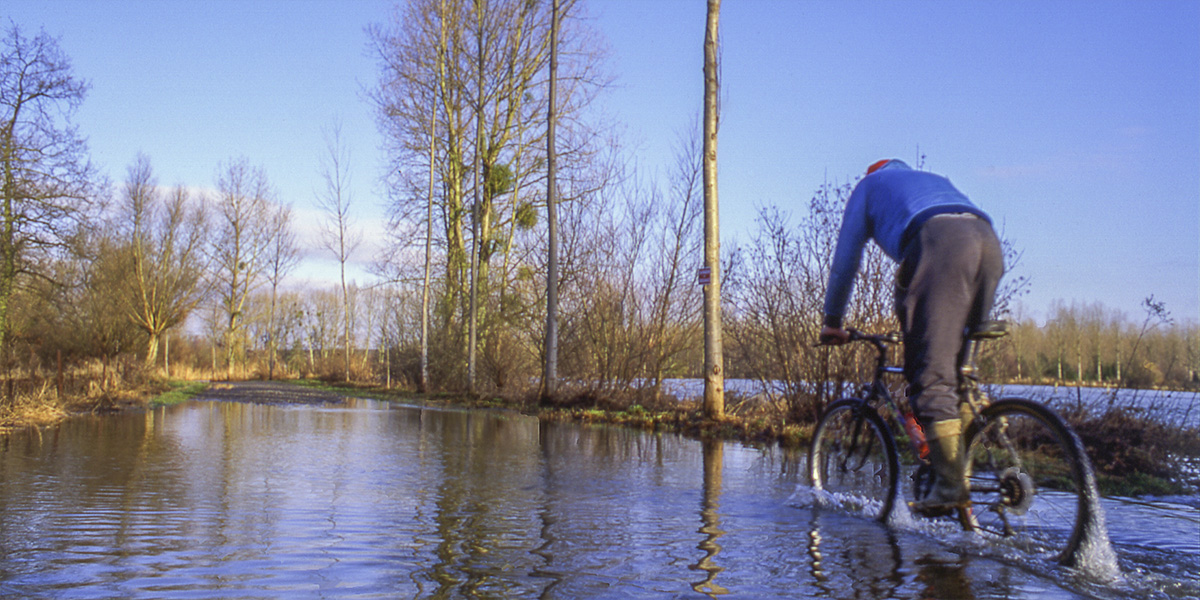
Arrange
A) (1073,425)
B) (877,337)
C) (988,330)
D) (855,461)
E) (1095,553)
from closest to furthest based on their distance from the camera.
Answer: (1095,553), (988,330), (877,337), (855,461), (1073,425)

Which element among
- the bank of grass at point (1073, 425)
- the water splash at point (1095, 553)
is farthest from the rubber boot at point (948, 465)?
the bank of grass at point (1073, 425)

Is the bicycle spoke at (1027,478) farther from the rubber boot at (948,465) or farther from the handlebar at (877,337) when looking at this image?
the handlebar at (877,337)

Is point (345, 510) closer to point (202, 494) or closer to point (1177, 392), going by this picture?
point (202, 494)

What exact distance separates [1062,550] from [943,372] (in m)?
0.88

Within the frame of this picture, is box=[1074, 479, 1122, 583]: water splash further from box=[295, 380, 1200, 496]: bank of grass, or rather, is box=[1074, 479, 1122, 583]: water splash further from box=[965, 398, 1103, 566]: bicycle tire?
box=[295, 380, 1200, 496]: bank of grass

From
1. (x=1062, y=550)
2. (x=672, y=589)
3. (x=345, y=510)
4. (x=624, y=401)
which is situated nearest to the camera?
(x=672, y=589)

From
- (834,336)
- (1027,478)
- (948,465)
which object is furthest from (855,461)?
(1027,478)

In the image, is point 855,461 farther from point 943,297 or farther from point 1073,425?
point 1073,425

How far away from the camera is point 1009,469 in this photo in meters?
3.93

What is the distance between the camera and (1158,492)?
20.7 feet

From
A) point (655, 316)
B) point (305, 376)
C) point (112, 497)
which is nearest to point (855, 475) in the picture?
point (112, 497)

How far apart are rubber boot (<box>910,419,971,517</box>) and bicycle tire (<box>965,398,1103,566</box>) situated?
102 mm

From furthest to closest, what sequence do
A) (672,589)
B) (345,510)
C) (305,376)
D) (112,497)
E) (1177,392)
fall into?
(305,376), (1177,392), (112,497), (345,510), (672,589)

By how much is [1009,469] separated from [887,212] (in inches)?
52.2
